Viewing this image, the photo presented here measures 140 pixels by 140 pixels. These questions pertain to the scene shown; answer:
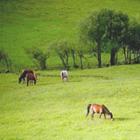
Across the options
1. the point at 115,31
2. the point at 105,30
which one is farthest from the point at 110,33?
the point at 105,30

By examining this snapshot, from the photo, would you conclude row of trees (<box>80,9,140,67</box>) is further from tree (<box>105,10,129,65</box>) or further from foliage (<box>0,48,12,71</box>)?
foliage (<box>0,48,12,71</box>)

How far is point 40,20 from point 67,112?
2965 inches

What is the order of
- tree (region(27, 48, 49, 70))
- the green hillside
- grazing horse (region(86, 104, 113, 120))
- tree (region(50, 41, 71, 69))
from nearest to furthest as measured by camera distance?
1. grazing horse (region(86, 104, 113, 120))
2. tree (region(27, 48, 49, 70))
3. tree (region(50, 41, 71, 69))
4. the green hillside

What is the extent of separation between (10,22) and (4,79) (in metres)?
46.2

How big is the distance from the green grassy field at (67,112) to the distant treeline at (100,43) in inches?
1235

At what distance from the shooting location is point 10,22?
106375 millimetres

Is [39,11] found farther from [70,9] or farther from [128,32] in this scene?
[128,32]

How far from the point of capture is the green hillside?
95.5 m

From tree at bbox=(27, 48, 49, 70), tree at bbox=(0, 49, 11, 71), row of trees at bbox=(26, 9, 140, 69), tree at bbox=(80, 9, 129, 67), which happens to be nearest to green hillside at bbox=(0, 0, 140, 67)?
tree at bbox=(0, 49, 11, 71)

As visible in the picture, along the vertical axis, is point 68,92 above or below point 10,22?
below

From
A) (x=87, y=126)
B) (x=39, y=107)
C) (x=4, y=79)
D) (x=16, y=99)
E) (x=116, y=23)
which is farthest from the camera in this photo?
(x=116, y=23)

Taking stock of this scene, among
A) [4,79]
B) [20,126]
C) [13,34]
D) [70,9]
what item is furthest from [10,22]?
[20,126]

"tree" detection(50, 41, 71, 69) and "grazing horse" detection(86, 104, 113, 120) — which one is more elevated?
"tree" detection(50, 41, 71, 69)

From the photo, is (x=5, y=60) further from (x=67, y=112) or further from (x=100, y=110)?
(x=100, y=110)
